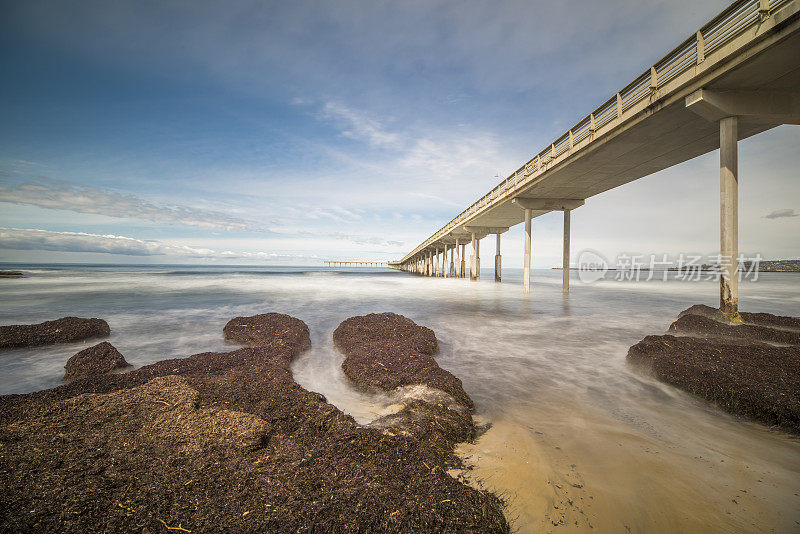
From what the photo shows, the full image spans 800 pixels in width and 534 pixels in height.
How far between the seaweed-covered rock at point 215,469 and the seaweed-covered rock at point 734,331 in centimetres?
954

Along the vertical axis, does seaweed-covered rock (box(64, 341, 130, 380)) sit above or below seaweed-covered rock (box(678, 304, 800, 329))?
below

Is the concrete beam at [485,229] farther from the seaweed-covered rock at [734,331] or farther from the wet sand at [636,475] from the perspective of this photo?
the wet sand at [636,475]

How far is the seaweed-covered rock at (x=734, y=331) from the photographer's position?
7621 millimetres

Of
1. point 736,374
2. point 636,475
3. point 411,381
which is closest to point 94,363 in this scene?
point 411,381

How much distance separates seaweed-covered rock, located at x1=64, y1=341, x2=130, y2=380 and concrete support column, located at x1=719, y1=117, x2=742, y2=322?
16.6 meters

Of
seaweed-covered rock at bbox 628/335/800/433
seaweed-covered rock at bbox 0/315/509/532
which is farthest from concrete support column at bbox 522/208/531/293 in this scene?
seaweed-covered rock at bbox 0/315/509/532

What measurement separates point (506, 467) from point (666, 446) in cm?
205

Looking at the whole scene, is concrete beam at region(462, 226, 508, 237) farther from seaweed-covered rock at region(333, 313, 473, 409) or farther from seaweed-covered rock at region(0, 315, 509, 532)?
seaweed-covered rock at region(0, 315, 509, 532)

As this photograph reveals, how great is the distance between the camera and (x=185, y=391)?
13.7ft

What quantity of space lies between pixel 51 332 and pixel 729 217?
2019cm

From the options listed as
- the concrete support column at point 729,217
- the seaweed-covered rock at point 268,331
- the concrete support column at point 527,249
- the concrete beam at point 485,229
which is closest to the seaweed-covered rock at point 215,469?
the seaweed-covered rock at point 268,331

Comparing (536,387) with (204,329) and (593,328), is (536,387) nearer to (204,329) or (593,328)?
(593,328)

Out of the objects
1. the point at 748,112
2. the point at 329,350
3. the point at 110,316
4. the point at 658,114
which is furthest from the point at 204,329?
the point at 748,112

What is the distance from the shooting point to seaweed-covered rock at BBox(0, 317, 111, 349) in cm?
816
